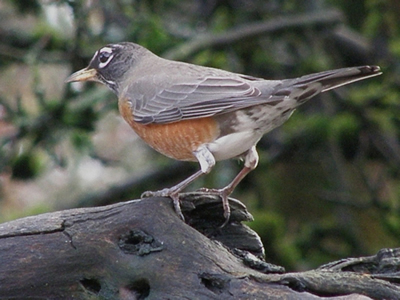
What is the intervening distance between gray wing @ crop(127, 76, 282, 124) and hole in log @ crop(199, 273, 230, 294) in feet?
4.02

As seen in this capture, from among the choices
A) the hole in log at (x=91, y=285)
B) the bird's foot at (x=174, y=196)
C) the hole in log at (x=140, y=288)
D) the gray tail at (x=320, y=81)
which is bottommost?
the hole in log at (x=91, y=285)

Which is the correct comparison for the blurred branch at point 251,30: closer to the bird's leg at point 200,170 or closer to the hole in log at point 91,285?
the bird's leg at point 200,170

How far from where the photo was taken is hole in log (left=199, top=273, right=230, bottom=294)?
11.4 ft

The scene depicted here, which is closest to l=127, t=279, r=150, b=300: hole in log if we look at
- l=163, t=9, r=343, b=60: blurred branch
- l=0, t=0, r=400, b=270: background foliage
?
l=0, t=0, r=400, b=270: background foliage

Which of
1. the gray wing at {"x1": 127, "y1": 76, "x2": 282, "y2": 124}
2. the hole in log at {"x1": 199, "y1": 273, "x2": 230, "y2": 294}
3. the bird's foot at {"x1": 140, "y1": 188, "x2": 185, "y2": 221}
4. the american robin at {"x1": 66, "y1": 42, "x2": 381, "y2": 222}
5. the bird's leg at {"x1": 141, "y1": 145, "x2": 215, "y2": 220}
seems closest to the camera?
the hole in log at {"x1": 199, "y1": 273, "x2": 230, "y2": 294}

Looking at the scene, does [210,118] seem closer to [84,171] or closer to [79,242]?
[79,242]

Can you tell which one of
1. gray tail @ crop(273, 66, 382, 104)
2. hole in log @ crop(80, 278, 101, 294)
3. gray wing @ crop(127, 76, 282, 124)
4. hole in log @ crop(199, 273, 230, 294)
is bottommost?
hole in log @ crop(80, 278, 101, 294)

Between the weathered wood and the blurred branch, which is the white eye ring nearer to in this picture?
the blurred branch

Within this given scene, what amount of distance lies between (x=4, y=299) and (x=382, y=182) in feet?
17.3

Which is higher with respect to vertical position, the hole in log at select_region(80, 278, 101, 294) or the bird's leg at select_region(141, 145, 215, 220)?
the bird's leg at select_region(141, 145, 215, 220)

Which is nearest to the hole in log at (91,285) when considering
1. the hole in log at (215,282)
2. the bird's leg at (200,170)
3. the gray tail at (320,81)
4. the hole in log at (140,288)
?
the hole in log at (140,288)

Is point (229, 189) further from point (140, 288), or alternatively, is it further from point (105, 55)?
point (105, 55)

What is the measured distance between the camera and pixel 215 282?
3496 mm

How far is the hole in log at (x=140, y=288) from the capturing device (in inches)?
141
